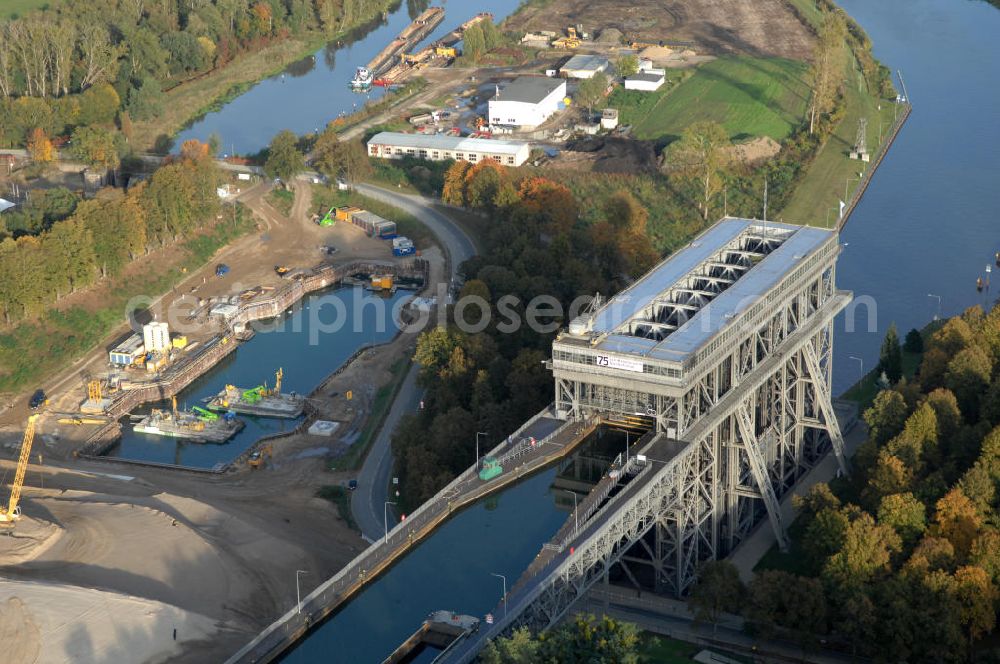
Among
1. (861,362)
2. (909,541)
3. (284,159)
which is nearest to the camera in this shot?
(909,541)

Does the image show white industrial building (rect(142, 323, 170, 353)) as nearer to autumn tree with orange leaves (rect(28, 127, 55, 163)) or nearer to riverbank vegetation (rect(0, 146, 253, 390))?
riverbank vegetation (rect(0, 146, 253, 390))

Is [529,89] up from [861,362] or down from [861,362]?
up

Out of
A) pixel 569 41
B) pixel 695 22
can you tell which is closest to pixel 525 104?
pixel 569 41

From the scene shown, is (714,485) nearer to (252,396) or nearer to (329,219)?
(252,396)

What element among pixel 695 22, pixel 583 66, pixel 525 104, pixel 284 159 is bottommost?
pixel 695 22

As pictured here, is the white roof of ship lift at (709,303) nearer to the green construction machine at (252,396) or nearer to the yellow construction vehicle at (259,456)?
the yellow construction vehicle at (259,456)

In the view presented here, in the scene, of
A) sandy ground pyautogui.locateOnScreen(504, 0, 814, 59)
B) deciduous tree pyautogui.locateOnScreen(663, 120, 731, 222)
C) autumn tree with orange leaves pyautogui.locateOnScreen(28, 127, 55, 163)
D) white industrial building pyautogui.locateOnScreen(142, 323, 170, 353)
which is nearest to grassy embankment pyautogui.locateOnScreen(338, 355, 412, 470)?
white industrial building pyautogui.locateOnScreen(142, 323, 170, 353)
